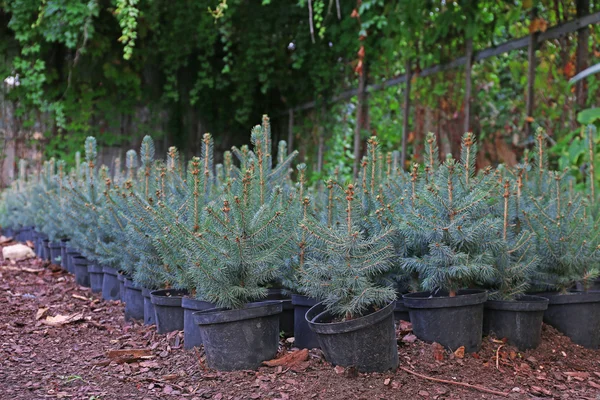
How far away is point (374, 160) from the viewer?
3209 millimetres

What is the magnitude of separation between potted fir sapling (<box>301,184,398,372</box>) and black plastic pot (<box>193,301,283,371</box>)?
20 cm

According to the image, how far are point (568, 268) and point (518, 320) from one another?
1.39 feet

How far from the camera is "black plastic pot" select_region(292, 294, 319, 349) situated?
2730mm

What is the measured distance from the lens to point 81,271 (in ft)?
15.7

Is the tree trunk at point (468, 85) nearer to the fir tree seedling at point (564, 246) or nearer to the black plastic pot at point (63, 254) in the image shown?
the fir tree seedling at point (564, 246)

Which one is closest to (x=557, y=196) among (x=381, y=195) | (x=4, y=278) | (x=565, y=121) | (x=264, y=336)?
(x=381, y=195)

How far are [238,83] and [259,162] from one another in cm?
785

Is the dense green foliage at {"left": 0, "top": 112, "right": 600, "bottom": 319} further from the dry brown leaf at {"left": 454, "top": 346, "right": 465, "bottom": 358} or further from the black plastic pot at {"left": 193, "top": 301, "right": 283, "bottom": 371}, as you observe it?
the dry brown leaf at {"left": 454, "top": 346, "right": 465, "bottom": 358}

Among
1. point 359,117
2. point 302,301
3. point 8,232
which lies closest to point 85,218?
point 302,301

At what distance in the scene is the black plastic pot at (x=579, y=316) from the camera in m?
2.96

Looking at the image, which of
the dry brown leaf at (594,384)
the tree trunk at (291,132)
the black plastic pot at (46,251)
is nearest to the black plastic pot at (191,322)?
the dry brown leaf at (594,384)

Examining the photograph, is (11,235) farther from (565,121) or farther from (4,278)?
(565,121)

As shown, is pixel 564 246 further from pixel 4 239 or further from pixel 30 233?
pixel 4 239

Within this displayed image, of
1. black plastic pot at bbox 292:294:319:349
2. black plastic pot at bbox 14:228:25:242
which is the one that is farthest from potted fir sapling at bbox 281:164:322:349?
black plastic pot at bbox 14:228:25:242
